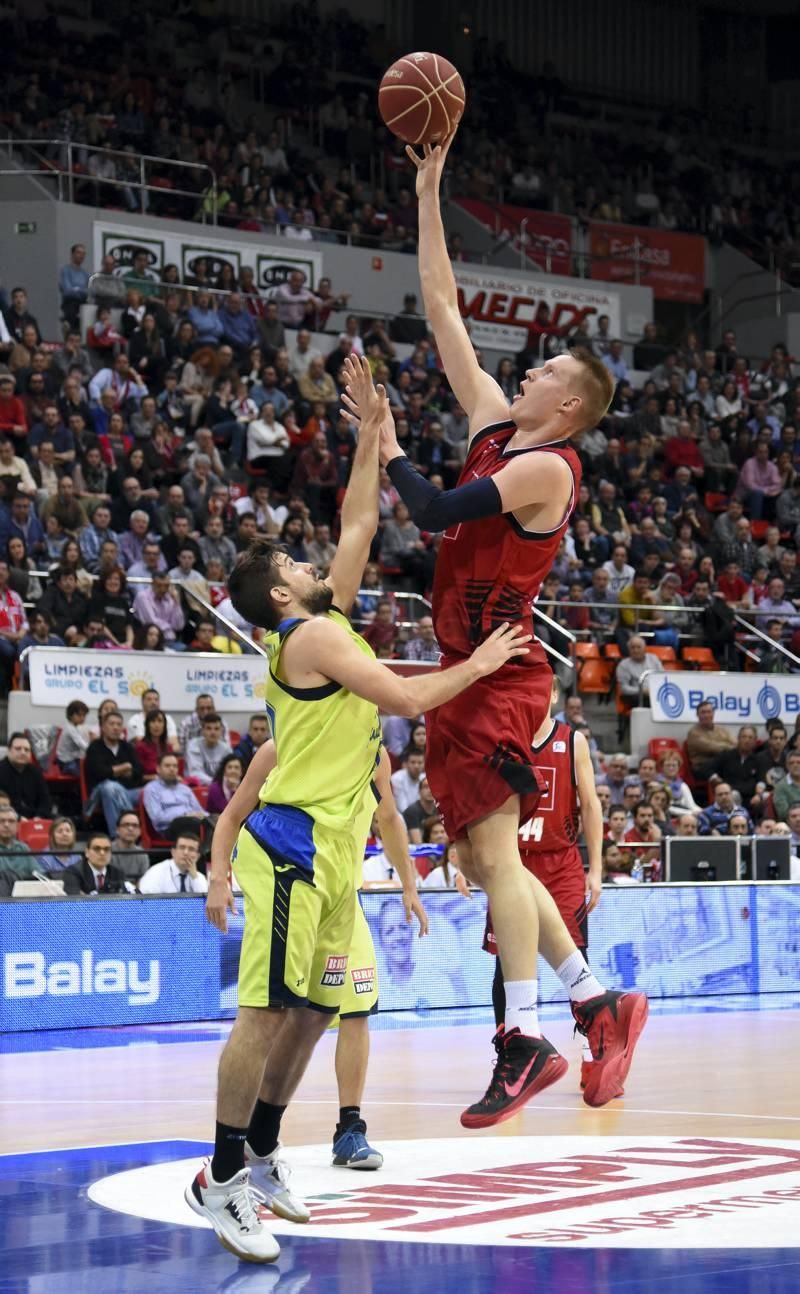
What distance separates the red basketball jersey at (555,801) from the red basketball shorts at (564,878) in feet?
0.10

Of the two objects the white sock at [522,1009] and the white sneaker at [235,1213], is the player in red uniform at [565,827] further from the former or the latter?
the white sneaker at [235,1213]

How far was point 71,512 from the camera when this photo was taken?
54.1ft

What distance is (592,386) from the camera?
19.3ft

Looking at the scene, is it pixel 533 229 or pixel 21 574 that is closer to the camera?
pixel 21 574

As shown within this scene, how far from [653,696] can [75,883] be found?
25.2 feet

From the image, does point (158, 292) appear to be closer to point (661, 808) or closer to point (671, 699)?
point (671, 699)

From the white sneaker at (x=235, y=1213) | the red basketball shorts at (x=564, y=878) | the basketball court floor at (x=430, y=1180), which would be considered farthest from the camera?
the red basketball shorts at (x=564, y=878)

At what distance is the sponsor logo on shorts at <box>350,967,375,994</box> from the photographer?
734cm

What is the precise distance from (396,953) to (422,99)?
308 inches

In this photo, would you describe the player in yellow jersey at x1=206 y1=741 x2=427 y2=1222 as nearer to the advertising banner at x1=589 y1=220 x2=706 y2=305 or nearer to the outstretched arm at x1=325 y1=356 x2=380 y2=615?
the outstretched arm at x1=325 y1=356 x2=380 y2=615

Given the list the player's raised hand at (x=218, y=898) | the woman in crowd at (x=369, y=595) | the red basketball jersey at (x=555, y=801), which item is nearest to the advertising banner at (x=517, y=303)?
the woman in crowd at (x=369, y=595)

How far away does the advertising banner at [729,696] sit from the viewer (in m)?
18.7

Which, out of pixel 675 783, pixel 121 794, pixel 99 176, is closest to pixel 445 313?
pixel 121 794

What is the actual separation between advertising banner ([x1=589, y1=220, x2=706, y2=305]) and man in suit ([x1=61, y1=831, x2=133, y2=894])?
17863mm
